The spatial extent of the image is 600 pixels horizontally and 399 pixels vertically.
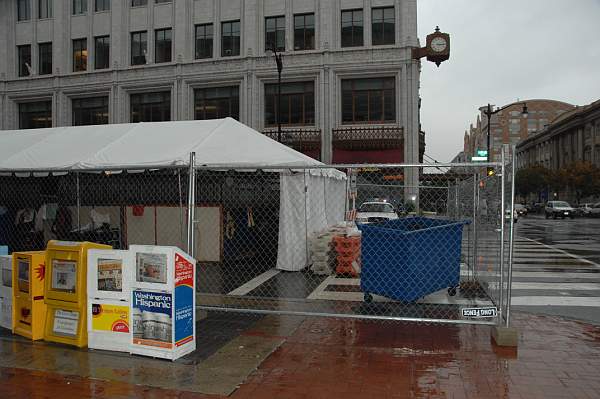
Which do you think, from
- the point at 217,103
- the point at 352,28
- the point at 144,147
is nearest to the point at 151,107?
the point at 217,103

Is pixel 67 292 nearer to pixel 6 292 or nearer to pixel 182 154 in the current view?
pixel 6 292

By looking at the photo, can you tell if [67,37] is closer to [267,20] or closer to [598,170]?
[267,20]

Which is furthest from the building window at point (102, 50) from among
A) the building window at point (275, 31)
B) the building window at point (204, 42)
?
the building window at point (275, 31)

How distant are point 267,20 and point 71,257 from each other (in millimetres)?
26567

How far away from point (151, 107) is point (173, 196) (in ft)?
68.4

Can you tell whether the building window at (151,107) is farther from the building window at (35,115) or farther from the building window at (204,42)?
the building window at (35,115)

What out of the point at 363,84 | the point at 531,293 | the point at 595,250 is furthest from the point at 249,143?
the point at 363,84

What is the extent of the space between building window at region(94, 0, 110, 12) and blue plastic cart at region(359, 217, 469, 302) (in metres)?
31.1

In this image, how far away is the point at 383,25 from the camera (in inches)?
1113

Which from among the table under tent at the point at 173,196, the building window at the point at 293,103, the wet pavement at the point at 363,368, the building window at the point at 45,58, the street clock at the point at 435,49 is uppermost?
the building window at the point at 45,58

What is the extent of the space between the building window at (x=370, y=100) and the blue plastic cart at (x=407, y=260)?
841 inches

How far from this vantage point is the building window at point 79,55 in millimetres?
32875

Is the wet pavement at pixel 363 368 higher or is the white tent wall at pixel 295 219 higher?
the white tent wall at pixel 295 219

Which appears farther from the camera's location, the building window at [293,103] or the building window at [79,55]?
the building window at [79,55]
